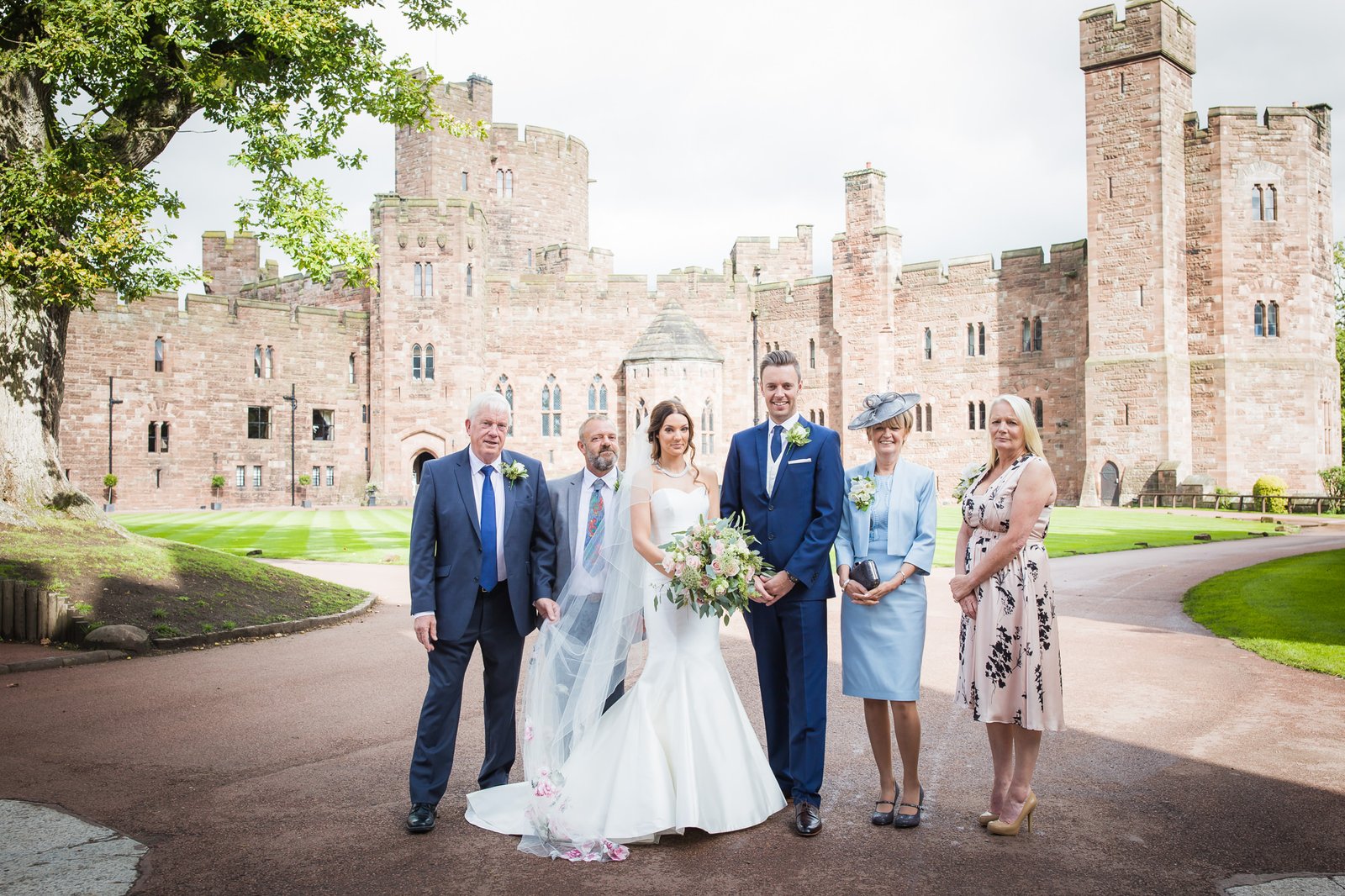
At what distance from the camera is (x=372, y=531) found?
2459cm

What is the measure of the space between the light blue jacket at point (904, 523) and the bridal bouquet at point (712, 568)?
522 millimetres

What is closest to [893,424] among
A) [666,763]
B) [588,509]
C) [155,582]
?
[588,509]

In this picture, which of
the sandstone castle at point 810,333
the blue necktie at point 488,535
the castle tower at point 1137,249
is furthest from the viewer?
the sandstone castle at point 810,333

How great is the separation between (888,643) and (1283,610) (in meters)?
8.50

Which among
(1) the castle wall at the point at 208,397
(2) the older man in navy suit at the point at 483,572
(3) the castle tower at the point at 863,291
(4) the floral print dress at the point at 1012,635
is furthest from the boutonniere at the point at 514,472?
(3) the castle tower at the point at 863,291

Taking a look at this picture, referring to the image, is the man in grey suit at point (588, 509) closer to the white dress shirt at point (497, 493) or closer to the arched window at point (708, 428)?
the white dress shirt at point (497, 493)

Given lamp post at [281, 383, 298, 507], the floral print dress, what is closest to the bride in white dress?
the floral print dress

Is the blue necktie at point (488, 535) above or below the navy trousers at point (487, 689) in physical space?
above

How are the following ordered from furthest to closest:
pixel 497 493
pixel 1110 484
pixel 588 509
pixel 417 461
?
1. pixel 417 461
2. pixel 1110 484
3. pixel 588 509
4. pixel 497 493

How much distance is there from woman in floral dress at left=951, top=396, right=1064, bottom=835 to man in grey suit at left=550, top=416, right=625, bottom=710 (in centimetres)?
200

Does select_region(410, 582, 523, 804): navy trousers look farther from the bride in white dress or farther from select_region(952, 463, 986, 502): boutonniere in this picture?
select_region(952, 463, 986, 502): boutonniere

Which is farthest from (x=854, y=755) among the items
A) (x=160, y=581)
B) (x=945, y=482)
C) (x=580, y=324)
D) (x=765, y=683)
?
(x=580, y=324)

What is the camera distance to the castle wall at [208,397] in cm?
3544

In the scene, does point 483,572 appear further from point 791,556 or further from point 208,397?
point 208,397
